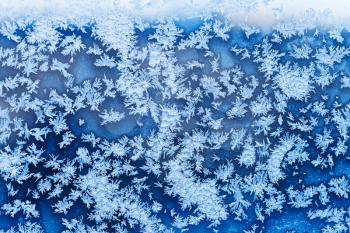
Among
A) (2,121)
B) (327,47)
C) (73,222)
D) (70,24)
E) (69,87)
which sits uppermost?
(327,47)

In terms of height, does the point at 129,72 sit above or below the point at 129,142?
above

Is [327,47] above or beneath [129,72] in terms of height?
above

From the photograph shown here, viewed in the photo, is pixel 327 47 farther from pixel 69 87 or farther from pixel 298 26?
pixel 69 87

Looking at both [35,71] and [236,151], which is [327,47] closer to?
[236,151]

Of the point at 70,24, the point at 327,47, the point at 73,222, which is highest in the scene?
the point at 327,47

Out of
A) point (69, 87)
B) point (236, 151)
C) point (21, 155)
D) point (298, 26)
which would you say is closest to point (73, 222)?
point (21, 155)

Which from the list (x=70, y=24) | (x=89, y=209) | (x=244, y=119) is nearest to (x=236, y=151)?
(x=244, y=119)
